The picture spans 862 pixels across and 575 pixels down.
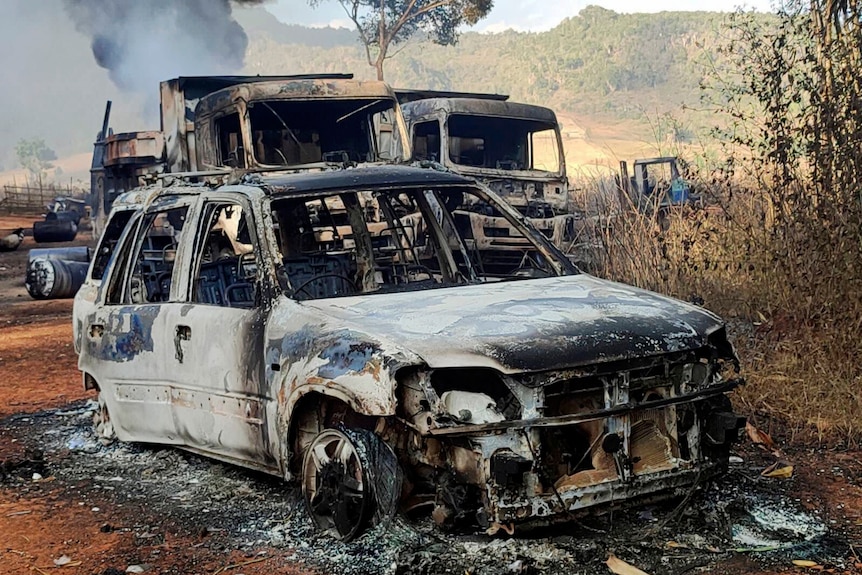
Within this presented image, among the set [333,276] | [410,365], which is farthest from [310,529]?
[333,276]

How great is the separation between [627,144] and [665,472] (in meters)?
60.3

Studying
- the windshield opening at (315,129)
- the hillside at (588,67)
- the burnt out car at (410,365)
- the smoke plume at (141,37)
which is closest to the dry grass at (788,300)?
the burnt out car at (410,365)

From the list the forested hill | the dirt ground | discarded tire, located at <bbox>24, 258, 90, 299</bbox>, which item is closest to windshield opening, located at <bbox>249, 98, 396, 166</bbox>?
the dirt ground

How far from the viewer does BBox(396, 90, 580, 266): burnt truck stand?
39.3 ft

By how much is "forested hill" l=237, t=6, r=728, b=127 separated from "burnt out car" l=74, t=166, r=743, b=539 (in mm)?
56299

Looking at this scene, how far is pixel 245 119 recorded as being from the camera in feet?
33.9

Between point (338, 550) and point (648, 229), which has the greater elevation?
point (648, 229)

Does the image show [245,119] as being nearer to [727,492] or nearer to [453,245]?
[453,245]

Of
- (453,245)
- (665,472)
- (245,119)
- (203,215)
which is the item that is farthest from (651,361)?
(245,119)

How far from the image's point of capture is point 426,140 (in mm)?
12266

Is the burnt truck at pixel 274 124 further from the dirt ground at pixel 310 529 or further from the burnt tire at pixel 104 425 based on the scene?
the dirt ground at pixel 310 529

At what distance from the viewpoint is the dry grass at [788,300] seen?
612 cm

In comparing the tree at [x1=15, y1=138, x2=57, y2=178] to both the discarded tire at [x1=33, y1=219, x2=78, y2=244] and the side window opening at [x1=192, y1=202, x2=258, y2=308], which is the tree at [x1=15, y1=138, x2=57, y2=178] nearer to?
the discarded tire at [x1=33, y1=219, x2=78, y2=244]

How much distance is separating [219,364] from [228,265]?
1594 millimetres
